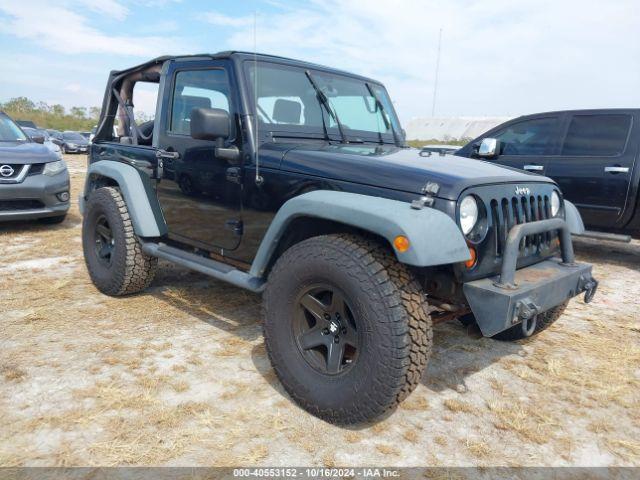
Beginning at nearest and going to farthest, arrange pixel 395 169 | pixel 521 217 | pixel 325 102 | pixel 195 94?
pixel 395 169
pixel 521 217
pixel 325 102
pixel 195 94

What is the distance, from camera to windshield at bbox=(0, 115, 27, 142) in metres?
6.59

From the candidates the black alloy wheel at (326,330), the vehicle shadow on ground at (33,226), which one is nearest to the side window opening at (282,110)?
the black alloy wheel at (326,330)

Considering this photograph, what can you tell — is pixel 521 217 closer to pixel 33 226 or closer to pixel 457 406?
pixel 457 406

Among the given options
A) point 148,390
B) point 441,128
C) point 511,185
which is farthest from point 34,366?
point 441,128

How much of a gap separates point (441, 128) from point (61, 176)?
38.9 m

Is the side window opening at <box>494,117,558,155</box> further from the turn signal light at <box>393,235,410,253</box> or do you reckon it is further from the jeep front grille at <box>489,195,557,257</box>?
the turn signal light at <box>393,235,410,253</box>

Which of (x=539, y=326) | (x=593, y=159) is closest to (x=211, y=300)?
(x=539, y=326)

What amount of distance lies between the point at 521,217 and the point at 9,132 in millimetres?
6884

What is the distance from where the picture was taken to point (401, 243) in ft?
6.73

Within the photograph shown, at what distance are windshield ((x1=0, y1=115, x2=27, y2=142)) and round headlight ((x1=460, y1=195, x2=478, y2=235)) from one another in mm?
6473

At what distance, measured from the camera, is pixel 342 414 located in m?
2.27

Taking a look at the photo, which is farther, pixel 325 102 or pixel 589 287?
pixel 325 102

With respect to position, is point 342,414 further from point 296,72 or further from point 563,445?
point 296,72

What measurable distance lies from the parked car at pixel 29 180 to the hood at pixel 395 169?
4.69 m
